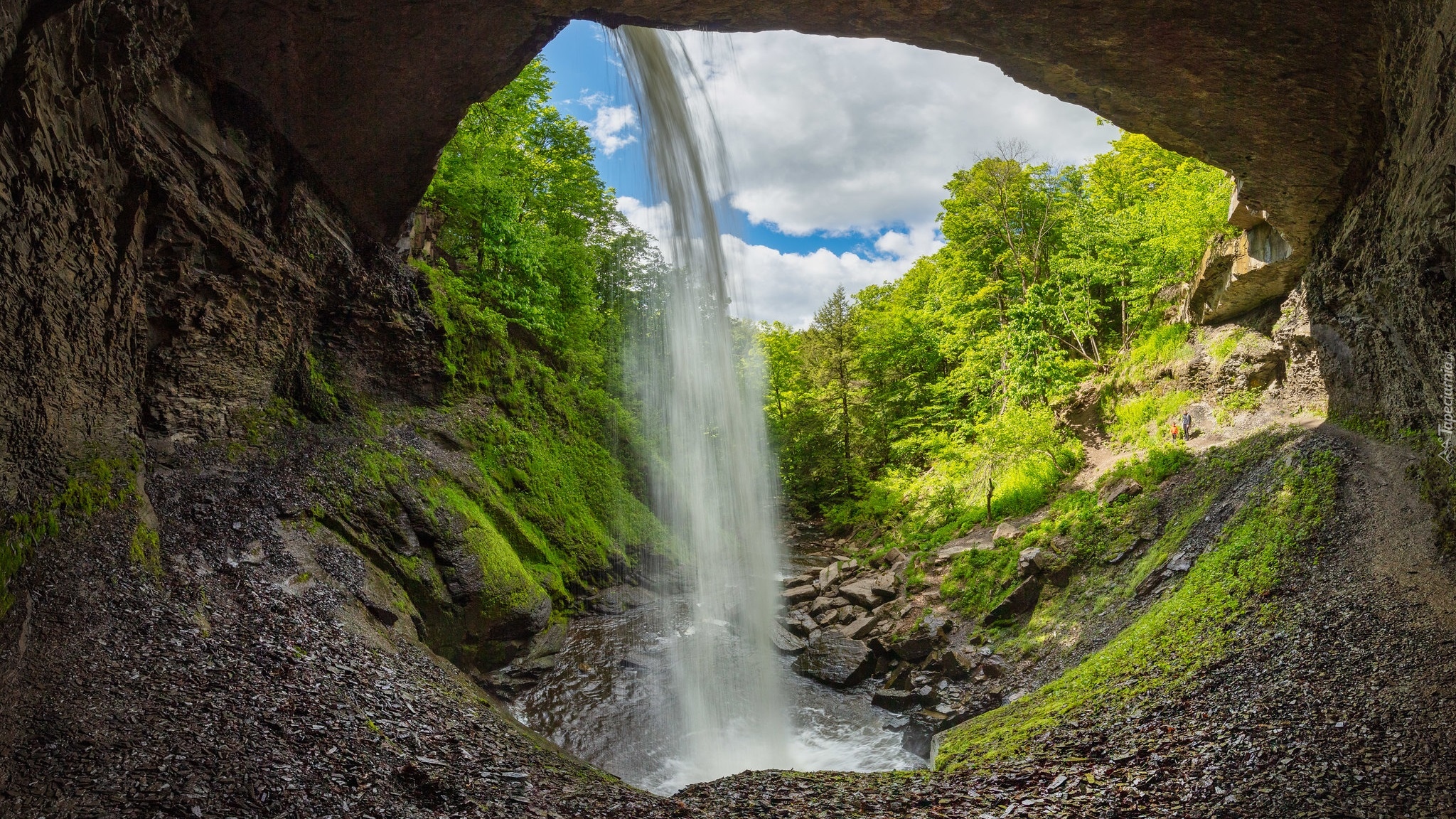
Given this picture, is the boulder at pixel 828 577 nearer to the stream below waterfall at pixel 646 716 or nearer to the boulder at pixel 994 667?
the stream below waterfall at pixel 646 716

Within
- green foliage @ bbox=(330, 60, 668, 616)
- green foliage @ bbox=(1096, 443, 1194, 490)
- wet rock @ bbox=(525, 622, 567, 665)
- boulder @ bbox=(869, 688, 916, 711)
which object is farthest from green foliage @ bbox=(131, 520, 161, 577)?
green foliage @ bbox=(1096, 443, 1194, 490)

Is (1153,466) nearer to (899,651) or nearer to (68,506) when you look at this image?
(899,651)

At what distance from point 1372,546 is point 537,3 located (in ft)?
37.8

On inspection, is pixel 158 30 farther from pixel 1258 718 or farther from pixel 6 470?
pixel 1258 718

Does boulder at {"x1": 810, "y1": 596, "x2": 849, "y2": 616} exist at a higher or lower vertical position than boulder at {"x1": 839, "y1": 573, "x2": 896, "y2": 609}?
lower

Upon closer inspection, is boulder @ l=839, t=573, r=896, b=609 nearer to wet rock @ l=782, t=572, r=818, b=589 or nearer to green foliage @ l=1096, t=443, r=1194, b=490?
wet rock @ l=782, t=572, r=818, b=589

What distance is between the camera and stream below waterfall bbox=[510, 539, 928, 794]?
922 centimetres

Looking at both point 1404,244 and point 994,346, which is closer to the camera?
point 1404,244

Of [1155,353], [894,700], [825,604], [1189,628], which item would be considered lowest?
[894,700]

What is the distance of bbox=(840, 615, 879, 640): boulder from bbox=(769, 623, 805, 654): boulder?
106 cm

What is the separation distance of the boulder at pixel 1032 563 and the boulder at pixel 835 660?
11.6 feet

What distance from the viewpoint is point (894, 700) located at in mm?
11023

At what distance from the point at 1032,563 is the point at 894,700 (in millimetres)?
4065

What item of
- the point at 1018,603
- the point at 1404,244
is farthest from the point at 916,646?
the point at 1404,244
